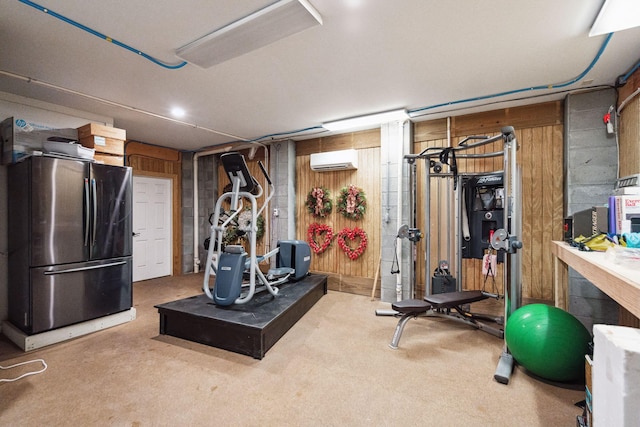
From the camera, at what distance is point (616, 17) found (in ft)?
5.82

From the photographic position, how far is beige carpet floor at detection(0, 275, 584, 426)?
173 cm

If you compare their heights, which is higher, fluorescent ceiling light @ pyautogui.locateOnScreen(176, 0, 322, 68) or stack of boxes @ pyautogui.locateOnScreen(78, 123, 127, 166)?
fluorescent ceiling light @ pyautogui.locateOnScreen(176, 0, 322, 68)

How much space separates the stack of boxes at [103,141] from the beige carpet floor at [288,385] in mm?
2054

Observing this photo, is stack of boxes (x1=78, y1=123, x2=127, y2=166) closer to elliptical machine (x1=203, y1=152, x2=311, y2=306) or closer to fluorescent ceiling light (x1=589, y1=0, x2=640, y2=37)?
elliptical machine (x1=203, y1=152, x2=311, y2=306)

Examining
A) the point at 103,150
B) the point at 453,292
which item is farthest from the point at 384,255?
the point at 103,150

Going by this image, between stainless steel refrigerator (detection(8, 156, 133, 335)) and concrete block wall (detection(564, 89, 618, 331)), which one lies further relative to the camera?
concrete block wall (detection(564, 89, 618, 331))

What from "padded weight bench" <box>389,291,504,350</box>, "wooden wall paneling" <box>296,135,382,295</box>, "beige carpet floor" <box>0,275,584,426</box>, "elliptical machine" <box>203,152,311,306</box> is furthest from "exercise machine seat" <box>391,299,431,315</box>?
"wooden wall paneling" <box>296,135,382,295</box>

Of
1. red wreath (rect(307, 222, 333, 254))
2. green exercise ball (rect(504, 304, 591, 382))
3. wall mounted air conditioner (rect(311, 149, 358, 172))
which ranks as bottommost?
green exercise ball (rect(504, 304, 591, 382))

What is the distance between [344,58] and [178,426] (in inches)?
119

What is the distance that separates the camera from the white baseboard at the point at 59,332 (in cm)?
258

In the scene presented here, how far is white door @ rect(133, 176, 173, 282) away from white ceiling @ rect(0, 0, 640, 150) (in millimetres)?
1993

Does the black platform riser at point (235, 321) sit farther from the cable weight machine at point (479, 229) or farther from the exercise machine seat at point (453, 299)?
the exercise machine seat at point (453, 299)

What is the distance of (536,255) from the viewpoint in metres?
3.34

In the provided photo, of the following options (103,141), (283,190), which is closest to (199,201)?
→ (283,190)
